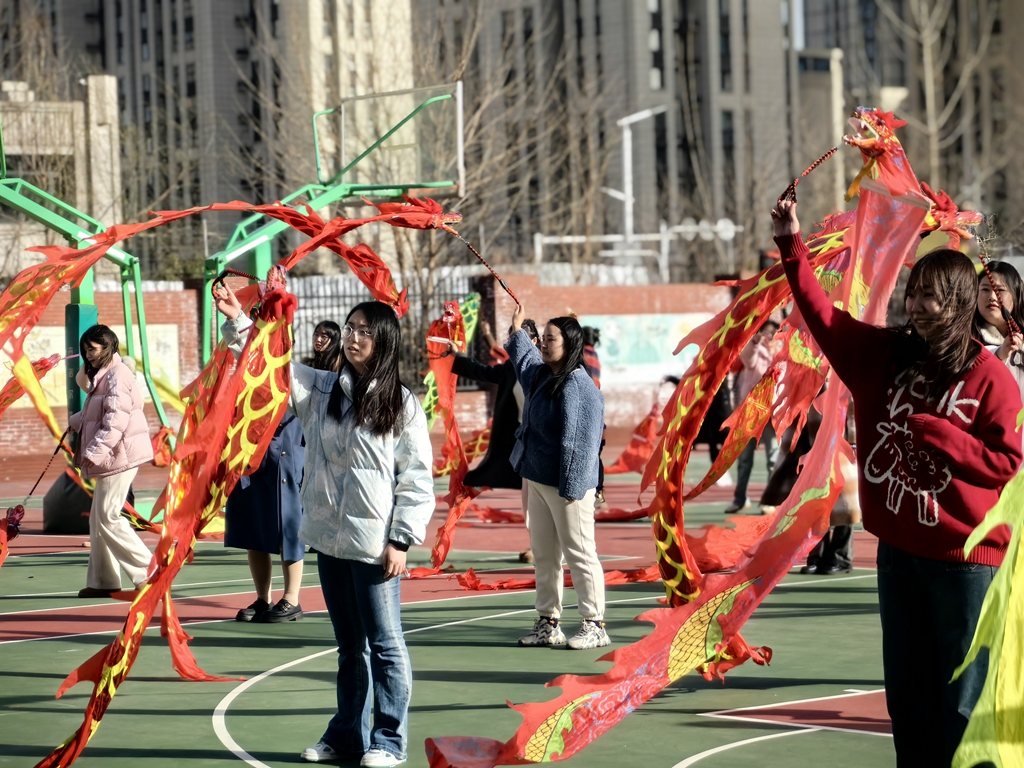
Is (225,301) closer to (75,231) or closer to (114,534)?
(114,534)

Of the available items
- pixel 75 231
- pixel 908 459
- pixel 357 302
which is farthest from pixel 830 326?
pixel 357 302

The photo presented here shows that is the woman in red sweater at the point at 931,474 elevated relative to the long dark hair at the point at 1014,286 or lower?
lower

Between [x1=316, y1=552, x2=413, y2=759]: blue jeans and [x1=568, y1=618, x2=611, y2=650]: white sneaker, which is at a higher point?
[x1=316, y1=552, x2=413, y2=759]: blue jeans

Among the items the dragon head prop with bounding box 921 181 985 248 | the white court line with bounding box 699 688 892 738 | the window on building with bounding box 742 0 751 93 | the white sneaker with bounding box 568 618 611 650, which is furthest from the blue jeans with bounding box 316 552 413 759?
the window on building with bounding box 742 0 751 93

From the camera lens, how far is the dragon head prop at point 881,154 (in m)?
5.47

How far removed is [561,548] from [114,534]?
129 inches

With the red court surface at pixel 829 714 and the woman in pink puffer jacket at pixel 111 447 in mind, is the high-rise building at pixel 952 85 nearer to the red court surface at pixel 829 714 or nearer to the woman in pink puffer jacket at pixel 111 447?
the woman in pink puffer jacket at pixel 111 447

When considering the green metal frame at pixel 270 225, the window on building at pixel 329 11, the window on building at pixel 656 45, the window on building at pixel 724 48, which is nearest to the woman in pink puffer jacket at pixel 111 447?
the green metal frame at pixel 270 225

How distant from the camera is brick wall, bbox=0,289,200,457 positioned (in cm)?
2048

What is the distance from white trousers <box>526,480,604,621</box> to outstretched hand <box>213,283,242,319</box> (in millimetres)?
2556

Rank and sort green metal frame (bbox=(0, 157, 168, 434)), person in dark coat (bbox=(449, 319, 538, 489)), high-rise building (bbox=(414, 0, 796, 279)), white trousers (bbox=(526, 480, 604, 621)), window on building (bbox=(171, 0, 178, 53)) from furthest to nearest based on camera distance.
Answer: window on building (bbox=(171, 0, 178, 53)) < high-rise building (bbox=(414, 0, 796, 279)) < green metal frame (bbox=(0, 157, 168, 434)) < person in dark coat (bbox=(449, 319, 538, 489)) < white trousers (bbox=(526, 480, 604, 621))

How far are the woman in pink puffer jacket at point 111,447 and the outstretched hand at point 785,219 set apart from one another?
19.9 feet

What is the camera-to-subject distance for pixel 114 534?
9.84m

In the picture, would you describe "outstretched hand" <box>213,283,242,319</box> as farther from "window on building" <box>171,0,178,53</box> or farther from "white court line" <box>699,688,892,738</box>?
"window on building" <box>171,0,178,53</box>
